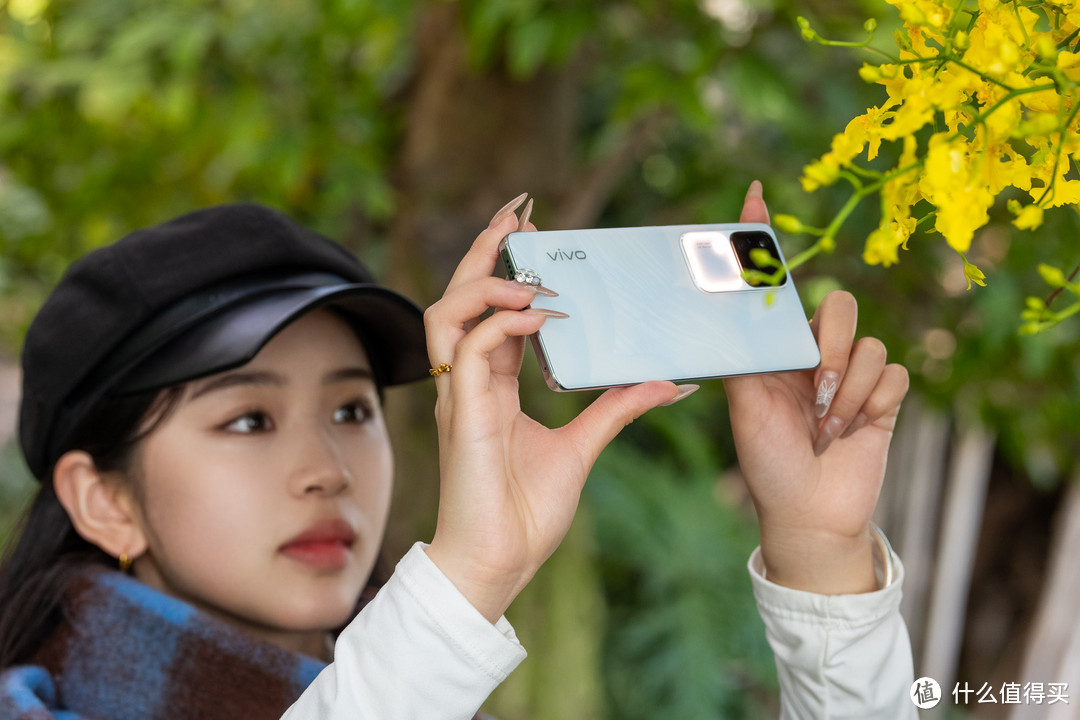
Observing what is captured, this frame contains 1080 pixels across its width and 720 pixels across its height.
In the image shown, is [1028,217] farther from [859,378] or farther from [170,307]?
[170,307]

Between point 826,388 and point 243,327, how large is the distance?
1.53 feet

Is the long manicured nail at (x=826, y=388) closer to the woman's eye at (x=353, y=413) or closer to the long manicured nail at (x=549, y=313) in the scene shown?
the long manicured nail at (x=549, y=313)

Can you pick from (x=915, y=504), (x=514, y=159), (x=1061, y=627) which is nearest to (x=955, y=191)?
(x=514, y=159)

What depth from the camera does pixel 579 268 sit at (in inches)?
22.4

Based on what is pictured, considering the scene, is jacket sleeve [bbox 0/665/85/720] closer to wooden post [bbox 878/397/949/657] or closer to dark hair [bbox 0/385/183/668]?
dark hair [bbox 0/385/183/668]

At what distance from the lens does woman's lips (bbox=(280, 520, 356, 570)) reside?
77cm

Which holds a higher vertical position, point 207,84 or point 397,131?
point 207,84

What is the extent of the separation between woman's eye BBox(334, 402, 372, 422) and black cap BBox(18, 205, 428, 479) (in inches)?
3.7

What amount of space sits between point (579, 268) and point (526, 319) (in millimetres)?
59

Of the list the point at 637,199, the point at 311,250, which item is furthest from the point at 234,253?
the point at 637,199

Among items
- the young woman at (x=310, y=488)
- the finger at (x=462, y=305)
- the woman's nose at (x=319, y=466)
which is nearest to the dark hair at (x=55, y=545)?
the young woman at (x=310, y=488)

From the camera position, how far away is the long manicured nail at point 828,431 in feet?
2.16

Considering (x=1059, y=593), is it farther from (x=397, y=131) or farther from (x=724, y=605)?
(x=397, y=131)

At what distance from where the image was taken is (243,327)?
749 mm
